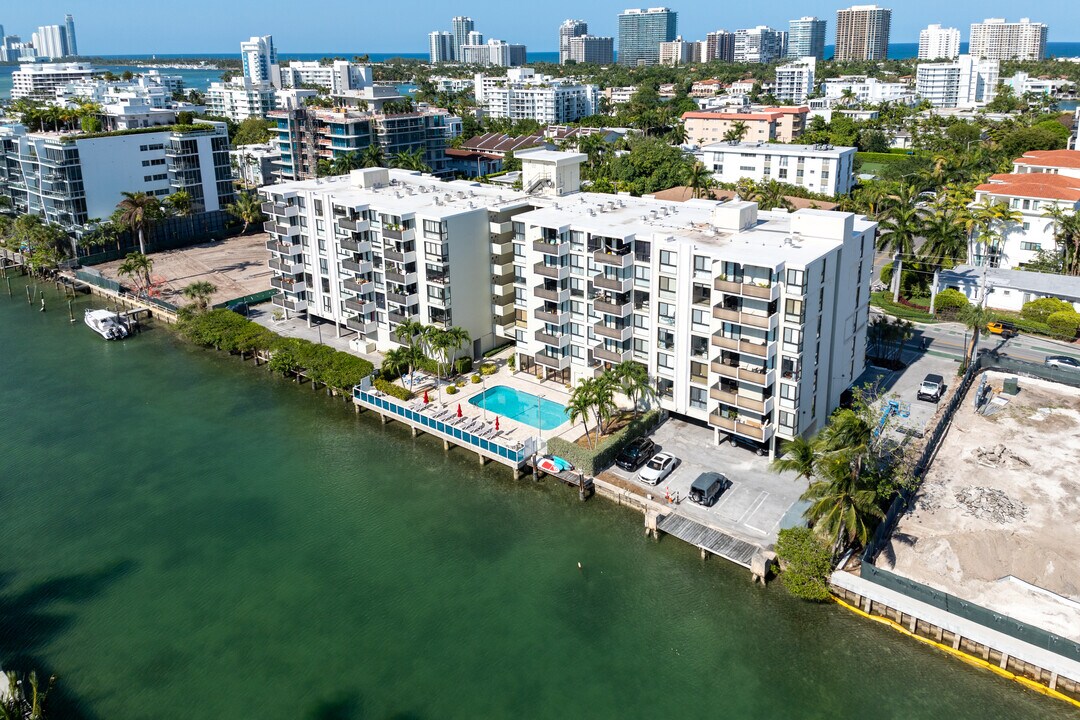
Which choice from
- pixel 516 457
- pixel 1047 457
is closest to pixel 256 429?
pixel 516 457

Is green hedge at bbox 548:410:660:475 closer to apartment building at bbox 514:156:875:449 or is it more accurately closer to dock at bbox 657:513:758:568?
apartment building at bbox 514:156:875:449

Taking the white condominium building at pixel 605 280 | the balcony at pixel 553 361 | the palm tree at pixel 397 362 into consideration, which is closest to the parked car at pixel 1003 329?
the white condominium building at pixel 605 280

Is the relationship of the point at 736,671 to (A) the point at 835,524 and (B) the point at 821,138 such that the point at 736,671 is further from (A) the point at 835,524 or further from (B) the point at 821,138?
(B) the point at 821,138

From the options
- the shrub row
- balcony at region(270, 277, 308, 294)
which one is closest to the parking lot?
the shrub row

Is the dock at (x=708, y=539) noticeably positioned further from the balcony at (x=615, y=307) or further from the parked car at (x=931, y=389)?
the parked car at (x=931, y=389)

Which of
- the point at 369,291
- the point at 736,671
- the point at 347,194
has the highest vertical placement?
the point at 347,194

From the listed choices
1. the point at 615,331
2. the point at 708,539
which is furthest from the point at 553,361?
the point at 708,539
